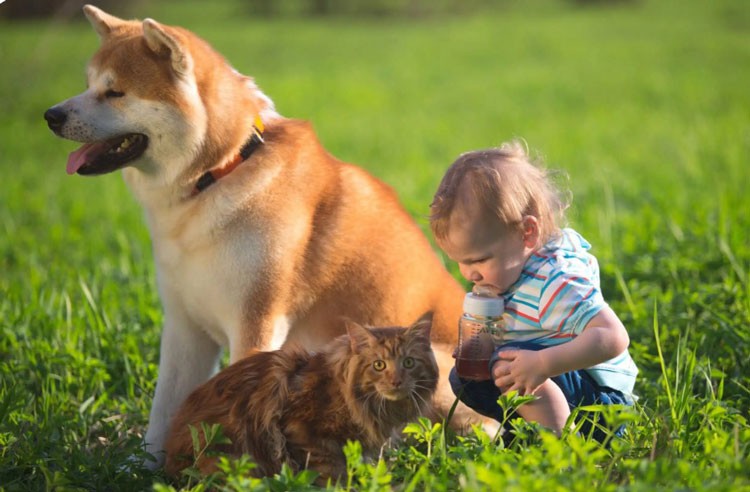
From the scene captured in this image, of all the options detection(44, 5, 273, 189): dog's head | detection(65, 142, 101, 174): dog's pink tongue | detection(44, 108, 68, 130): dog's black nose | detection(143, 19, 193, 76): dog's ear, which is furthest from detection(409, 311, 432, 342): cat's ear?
detection(44, 108, 68, 130): dog's black nose

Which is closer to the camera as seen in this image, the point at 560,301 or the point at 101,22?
the point at 560,301

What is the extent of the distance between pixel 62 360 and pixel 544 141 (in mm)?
8401

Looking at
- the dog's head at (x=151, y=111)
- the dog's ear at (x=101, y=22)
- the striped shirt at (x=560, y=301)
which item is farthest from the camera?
the dog's ear at (x=101, y=22)

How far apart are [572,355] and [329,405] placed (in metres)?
0.79

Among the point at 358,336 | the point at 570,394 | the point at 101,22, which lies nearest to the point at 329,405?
the point at 358,336

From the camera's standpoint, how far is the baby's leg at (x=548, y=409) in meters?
2.94

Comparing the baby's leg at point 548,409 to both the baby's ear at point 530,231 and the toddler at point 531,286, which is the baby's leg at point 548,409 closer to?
the toddler at point 531,286

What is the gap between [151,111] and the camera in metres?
3.24

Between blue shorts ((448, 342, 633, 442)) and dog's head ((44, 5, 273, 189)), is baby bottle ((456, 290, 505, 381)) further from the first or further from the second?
dog's head ((44, 5, 273, 189))

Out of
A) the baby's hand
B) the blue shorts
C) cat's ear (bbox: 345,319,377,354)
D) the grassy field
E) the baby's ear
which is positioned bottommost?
the grassy field

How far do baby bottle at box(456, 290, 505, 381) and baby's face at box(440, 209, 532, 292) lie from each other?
8 cm

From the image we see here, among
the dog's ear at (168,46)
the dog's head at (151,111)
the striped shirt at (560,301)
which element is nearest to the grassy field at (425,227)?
the striped shirt at (560,301)

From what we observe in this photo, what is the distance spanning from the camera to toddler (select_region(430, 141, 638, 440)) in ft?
9.37

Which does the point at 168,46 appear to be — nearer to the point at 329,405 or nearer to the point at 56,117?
the point at 56,117
